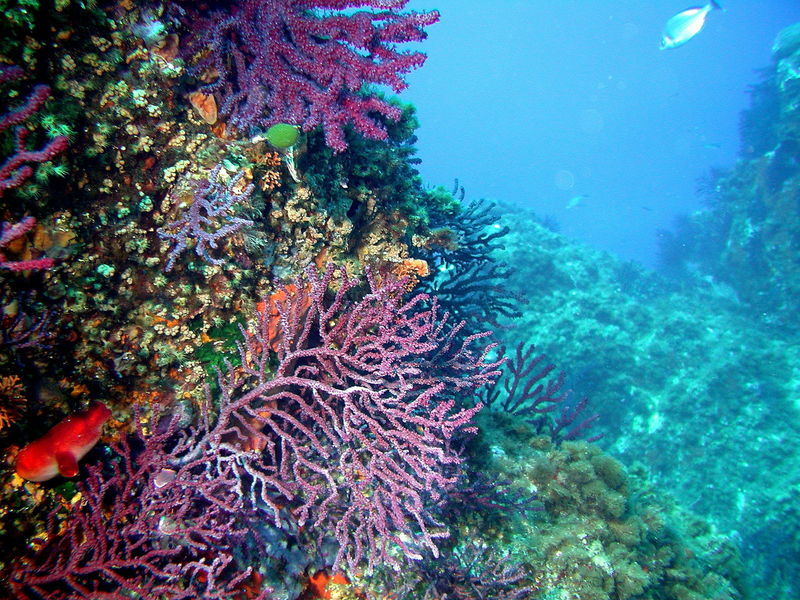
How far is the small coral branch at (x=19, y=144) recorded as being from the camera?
5.89 ft

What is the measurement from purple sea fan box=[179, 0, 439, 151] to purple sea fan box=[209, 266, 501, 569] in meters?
1.17

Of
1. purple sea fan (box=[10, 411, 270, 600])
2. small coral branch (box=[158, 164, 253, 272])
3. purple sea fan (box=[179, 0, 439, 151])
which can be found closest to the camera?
purple sea fan (box=[10, 411, 270, 600])

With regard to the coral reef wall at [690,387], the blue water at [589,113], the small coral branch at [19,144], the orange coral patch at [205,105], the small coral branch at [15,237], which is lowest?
the small coral branch at [15,237]

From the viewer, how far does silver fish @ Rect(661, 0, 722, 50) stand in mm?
11109

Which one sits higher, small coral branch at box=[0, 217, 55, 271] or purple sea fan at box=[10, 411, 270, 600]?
small coral branch at box=[0, 217, 55, 271]

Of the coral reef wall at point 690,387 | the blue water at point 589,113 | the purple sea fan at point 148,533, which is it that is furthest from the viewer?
the blue water at point 589,113

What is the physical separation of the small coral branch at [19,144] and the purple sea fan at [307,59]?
108cm

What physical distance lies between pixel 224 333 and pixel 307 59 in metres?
2.05

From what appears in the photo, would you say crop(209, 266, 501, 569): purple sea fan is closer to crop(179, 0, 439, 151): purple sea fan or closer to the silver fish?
crop(179, 0, 439, 151): purple sea fan

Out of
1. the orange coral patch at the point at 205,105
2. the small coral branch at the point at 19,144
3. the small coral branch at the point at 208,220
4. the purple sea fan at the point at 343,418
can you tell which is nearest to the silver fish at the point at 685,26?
the purple sea fan at the point at 343,418

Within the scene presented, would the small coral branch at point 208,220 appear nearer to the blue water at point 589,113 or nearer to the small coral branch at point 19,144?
the small coral branch at point 19,144

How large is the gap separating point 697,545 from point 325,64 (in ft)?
23.0

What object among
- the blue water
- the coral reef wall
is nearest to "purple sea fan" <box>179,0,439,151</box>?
the coral reef wall

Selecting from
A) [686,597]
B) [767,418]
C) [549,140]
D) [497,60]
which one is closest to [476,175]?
[549,140]
